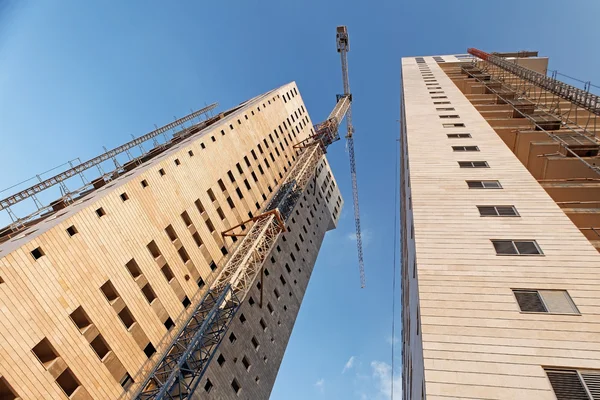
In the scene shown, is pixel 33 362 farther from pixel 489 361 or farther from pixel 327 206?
pixel 327 206

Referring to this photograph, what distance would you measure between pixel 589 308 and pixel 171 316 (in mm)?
23645

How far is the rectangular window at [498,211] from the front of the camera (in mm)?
17547

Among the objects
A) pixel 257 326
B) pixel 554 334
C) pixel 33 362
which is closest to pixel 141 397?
pixel 33 362

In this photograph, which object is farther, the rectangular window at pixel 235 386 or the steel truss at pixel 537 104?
the rectangular window at pixel 235 386

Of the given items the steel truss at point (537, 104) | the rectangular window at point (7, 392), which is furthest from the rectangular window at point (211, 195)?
A: the steel truss at point (537, 104)

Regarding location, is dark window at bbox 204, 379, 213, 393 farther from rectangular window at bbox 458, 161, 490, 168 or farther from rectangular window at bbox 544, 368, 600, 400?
rectangular window at bbox 458, 161, 490, 168

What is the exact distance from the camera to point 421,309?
44.5 ft

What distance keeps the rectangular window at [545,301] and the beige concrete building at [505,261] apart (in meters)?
0.04

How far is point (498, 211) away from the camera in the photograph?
17.9 m

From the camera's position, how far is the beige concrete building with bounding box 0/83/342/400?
17391 millimetres

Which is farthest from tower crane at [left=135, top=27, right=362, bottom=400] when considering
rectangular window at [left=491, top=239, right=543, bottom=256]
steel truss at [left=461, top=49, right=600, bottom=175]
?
steel truss at [left=461, top=49, right=600, bottom=175]

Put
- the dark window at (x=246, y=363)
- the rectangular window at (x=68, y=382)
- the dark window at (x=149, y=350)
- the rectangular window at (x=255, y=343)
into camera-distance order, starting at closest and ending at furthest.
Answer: the rectangular window at (x=68, y=382) → the dark window at (x=149, y=350) → the dark window at (x=246, y=363) → the rectangular window at (x=255, y=343)

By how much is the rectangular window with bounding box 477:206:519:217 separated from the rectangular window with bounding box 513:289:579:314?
512 cm

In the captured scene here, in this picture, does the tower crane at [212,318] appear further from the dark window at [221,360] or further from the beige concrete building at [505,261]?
the beige concrete building at [505,261]
